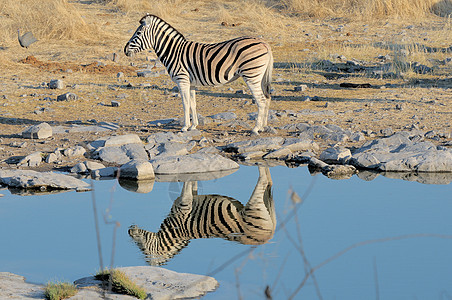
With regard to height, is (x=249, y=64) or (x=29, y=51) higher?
(x=249, y=64)

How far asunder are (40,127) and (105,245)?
Result: 14.0 feet

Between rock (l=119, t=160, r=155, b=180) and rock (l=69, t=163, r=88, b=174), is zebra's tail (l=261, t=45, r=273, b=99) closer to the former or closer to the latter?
rock (l=119, t=160, r=155, b=180)

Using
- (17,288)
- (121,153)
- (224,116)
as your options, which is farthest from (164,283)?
(224,116)

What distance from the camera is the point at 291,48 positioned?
17.1 m

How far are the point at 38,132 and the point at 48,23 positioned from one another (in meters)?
7.97

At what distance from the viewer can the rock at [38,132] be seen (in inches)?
Answer: 388

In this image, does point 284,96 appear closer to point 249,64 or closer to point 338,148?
point 249,64

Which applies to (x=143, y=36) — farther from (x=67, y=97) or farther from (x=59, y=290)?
(x=59, y=290)

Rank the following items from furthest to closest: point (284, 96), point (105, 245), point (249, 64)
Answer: point (284, 96)
point (249, 64)
point (105, 245)

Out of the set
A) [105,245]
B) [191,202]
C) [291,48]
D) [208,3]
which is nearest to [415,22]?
[291,48]

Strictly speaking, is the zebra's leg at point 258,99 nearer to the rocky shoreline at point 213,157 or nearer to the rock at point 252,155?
the rocky shoreline at point 213,157

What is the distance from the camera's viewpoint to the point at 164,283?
504cm

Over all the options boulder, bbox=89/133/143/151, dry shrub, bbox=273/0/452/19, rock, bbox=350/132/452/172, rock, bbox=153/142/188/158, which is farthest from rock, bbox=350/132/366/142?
dry shrub, bbox=273/0/452/19

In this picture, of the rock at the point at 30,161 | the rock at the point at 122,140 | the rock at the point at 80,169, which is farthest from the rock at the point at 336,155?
the rock at the point at 30,161
